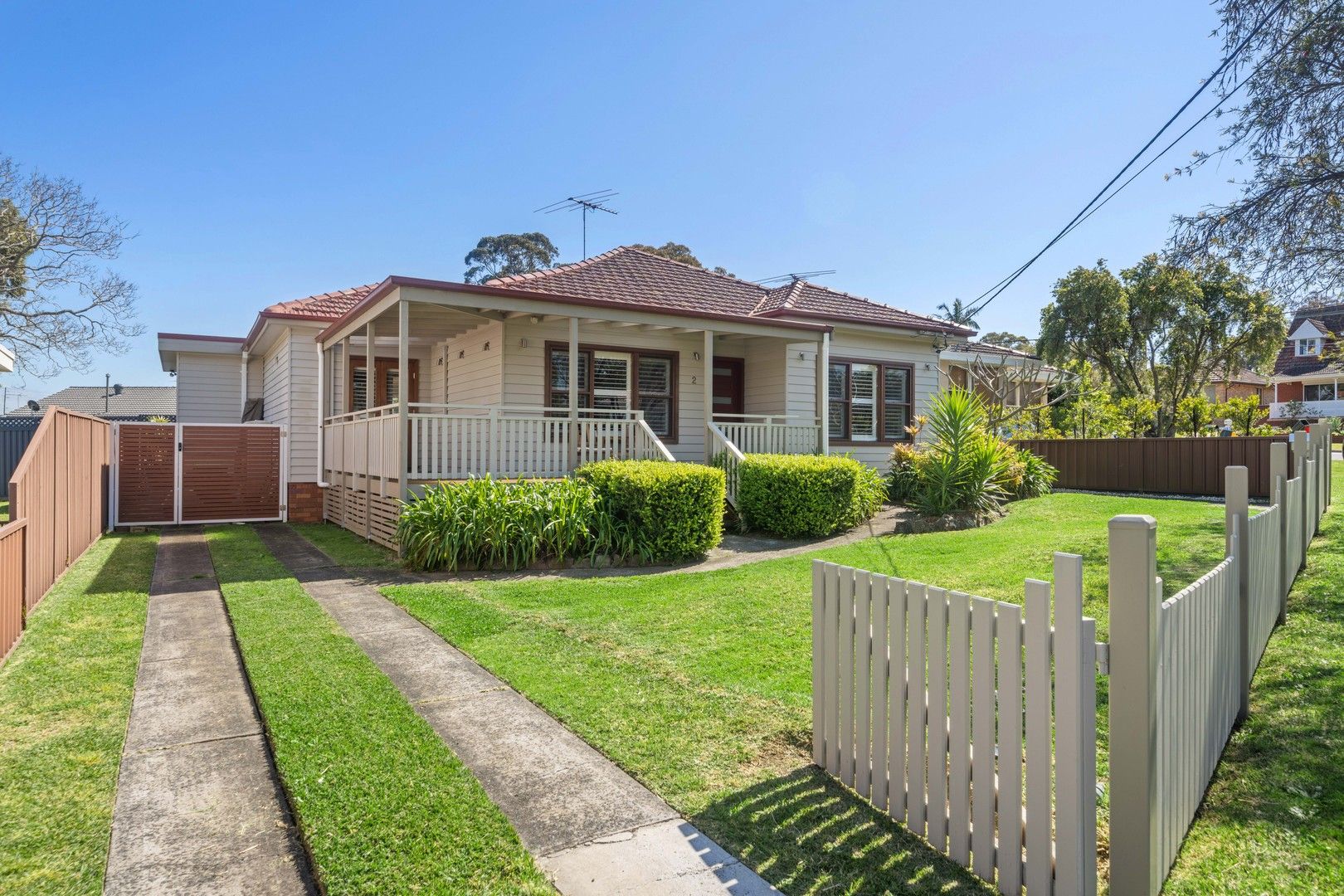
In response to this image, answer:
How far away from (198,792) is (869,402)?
14904mm

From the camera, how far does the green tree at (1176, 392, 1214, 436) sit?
20.0 metres

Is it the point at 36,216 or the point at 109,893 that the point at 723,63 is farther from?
the point at 36,216

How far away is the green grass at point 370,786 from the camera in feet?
8.64

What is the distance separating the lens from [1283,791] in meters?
3.28

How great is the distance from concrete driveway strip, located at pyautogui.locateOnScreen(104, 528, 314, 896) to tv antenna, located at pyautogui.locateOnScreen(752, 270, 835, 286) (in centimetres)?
1504

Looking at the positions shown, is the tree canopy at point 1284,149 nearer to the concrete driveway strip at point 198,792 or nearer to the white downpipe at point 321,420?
the concrete driveway strip at point 198,792

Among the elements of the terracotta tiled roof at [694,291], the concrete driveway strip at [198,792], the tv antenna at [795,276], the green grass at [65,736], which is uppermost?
the tv antenna at [795,276]

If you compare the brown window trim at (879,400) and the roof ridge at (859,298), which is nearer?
the brown window trim at (879,400)

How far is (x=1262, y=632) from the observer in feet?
15.4

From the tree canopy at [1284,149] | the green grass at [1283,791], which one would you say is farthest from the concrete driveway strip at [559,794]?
the tree canopy at [1284,149]

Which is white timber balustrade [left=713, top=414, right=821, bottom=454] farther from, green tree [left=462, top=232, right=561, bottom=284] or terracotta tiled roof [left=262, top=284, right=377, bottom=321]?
green tree [left=462, top=232, right=561, bottom=284]

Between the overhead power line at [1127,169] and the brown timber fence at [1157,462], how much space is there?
15.6ft

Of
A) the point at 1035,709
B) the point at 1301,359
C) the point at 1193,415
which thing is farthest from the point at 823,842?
the point at 1301,359

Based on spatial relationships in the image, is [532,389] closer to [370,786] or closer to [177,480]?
[177,480]
